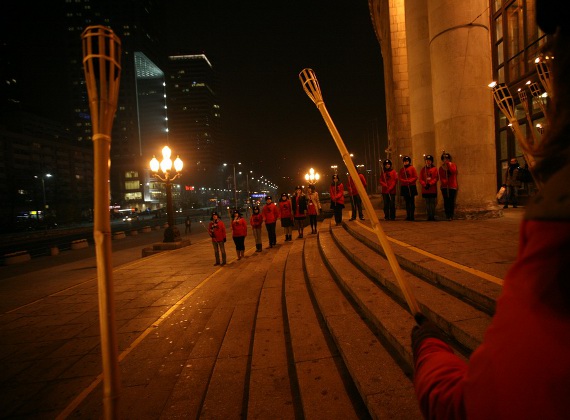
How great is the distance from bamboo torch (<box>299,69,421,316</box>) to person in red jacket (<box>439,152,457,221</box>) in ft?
25.4

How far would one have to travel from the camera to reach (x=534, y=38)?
46.8 ft

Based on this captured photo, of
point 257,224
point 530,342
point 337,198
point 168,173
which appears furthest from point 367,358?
point 168,173

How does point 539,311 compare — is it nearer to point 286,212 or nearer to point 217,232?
point 217,232

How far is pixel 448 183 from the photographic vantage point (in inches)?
341

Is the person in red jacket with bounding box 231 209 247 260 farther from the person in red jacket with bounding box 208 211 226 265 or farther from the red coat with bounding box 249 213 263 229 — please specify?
the red coat with bounding box 249 213 263 229

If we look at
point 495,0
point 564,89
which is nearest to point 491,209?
point 564,89

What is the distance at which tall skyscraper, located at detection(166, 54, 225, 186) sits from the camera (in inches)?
5901

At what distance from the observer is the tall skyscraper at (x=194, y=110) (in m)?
150

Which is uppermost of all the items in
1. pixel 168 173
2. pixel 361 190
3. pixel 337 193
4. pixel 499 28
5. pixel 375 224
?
pixel 499 28

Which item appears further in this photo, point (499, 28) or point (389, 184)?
point (499, 28)

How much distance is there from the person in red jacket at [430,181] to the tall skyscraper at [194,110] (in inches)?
5475

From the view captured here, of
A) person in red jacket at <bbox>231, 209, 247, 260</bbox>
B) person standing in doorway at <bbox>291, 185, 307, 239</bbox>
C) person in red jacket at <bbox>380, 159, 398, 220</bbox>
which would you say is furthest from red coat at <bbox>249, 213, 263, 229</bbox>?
person in red jacket at <bbox>380, 159, 398, 220</bbox>

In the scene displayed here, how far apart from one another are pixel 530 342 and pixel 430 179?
356 inches

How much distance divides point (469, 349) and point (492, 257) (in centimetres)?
232
